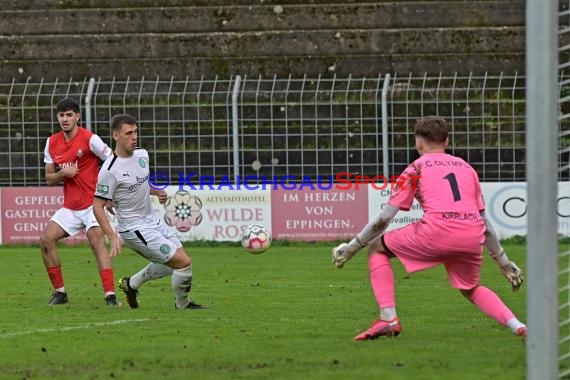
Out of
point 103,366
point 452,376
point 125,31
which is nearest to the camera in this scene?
point 452,376

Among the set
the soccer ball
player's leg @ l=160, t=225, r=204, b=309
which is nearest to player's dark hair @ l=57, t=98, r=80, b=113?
player's leg @ l=160, t=225, r=204, b=309

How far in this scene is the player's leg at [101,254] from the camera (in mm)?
12117

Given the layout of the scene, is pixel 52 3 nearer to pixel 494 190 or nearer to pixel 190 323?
pixel 494 190

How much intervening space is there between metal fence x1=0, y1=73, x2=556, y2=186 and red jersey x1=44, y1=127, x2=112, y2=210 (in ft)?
29.9

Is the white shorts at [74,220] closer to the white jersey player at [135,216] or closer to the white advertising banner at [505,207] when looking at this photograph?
the white jersey player at [135,216]

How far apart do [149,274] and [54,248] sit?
144 cm

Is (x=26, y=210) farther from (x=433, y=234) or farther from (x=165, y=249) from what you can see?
(x=433, y=234)

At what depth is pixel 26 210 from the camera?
21984 mm

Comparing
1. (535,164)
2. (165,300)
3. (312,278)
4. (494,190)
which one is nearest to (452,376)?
(535,164)

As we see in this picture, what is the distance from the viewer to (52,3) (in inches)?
1039

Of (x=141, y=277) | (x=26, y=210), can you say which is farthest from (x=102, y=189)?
(x=26, y=210)

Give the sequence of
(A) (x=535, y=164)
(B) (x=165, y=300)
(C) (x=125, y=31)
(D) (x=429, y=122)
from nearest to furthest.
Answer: (A) (x=535, y=164) → (D) (x=429, y=122) → (B) (x=165, y=300) → (C) (x=125, y=31)

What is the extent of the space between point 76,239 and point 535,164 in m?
17.0

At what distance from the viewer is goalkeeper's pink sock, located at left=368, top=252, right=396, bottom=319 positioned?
874 centimetres
